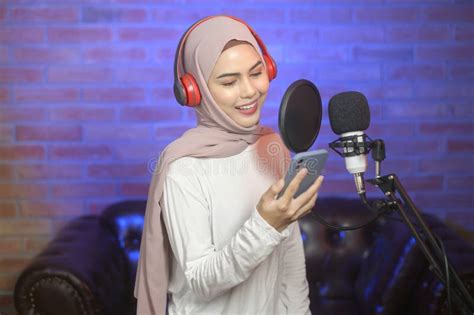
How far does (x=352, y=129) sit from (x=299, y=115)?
0.10 metres

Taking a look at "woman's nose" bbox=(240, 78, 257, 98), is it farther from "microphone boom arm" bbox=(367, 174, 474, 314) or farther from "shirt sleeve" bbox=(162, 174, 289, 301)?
"microphone boom arm" bbox=(367, 174, 474, 314)

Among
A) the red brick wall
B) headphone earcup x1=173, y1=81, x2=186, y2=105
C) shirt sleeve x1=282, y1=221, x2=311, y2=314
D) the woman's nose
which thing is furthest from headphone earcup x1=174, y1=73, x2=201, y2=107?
the red brick wall

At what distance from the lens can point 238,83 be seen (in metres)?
1.19

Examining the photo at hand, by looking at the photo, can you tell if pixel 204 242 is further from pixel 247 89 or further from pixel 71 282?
pixel 71 282

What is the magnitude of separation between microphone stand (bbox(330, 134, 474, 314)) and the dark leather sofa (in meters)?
0.76

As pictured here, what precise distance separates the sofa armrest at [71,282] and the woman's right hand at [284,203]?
34.7 inches

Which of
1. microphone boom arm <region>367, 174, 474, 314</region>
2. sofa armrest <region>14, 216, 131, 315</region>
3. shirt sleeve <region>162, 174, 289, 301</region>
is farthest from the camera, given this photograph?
sofa armrest <region>14, 216, 131, 315</region>

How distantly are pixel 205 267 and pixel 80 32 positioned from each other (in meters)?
1.44

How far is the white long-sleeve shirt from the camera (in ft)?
3.37

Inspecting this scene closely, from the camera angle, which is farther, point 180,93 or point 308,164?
point 180,93

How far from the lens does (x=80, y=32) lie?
2.19 meters

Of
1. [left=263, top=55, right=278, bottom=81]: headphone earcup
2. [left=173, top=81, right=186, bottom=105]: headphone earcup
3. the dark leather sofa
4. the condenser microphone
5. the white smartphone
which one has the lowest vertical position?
the dark leather sofa

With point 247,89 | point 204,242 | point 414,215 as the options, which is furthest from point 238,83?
point 414,215

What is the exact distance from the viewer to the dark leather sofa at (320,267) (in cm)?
163
